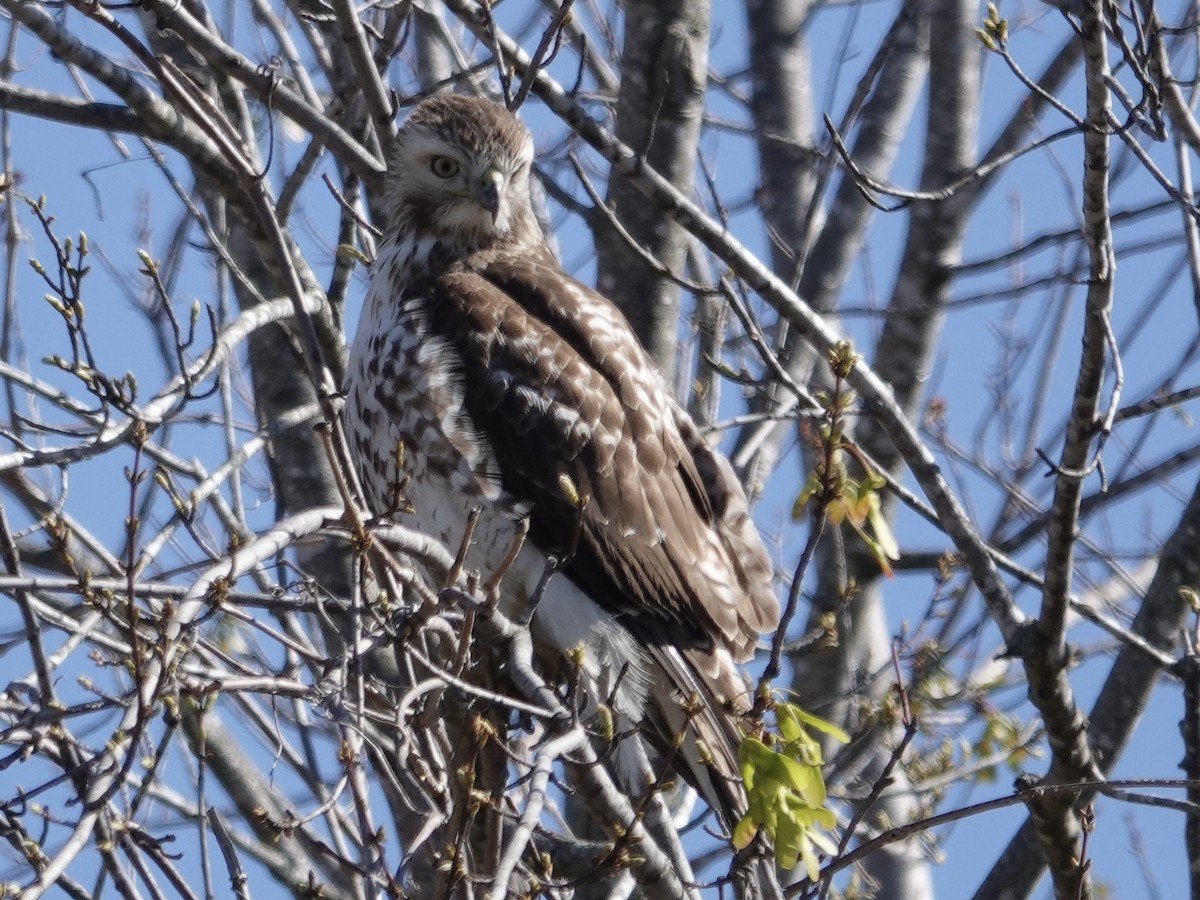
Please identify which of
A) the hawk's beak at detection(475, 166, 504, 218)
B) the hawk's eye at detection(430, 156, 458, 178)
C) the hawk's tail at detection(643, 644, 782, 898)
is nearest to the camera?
the hawk's tail at detection(643, 644, 782, 898)

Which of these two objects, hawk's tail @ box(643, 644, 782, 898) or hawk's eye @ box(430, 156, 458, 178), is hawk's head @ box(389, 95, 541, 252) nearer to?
hawk's eye @ box(430, 156, 458, 178)

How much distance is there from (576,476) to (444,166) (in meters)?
1.35

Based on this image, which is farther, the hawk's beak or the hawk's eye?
the hawk's eye

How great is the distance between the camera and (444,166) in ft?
17.7

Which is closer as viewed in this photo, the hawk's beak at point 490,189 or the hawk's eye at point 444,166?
the hawk's beak at point 490,189

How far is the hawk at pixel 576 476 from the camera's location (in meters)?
4.48

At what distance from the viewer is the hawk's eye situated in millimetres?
5367

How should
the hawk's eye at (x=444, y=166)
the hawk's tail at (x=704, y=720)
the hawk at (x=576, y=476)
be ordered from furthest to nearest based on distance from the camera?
1. the hawk's eye at (x=444, y=166)
2. the hawk at (x=576, y=476)
3. the hawk's tail at (x=704, y=720)

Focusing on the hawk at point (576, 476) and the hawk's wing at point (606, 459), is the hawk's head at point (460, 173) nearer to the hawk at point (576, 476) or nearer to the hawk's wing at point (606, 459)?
the hawk at point (576, 476)

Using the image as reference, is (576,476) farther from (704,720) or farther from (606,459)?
(704,720)

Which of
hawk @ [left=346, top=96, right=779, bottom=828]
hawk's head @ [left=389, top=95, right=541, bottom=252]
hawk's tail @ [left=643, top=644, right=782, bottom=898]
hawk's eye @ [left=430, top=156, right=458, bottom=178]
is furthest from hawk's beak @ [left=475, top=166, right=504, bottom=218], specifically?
hawk's tail @ [left=643, top=644, right=782, bottom=898]

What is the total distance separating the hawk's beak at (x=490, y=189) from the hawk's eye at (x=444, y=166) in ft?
0.37

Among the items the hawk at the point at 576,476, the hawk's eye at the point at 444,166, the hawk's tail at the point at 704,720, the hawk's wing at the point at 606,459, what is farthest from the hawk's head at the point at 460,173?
the hawk's tail at the point at 704,720

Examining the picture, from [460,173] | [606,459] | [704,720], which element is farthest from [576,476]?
[460,173]
